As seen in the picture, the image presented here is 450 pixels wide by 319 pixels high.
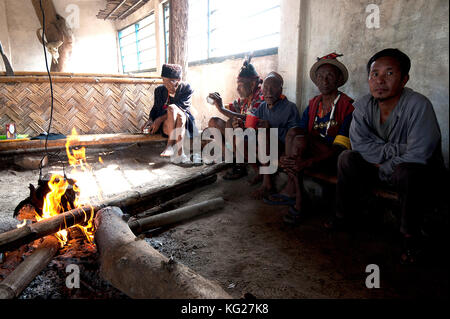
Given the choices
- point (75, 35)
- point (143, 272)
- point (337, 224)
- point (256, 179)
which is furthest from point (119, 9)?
point (143, 272)

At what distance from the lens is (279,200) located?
10.4 feet

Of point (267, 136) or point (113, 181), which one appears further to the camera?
point (113, 181)

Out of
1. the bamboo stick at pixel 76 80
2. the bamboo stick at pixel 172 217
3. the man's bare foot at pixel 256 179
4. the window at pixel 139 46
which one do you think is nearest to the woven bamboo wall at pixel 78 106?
the bamboo stick at pixel 76 80

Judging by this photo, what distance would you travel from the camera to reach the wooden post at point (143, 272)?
Answer: 130 cm

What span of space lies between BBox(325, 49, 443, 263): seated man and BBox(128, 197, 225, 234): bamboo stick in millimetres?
1184

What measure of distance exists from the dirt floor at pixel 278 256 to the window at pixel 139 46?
8.97m

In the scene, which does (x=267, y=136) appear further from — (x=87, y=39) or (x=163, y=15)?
(x=87, y=39)

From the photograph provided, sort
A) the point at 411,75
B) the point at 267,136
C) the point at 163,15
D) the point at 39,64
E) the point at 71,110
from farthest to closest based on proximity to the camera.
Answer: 1. the point at 39,64
2. the point at 163,15
3. the point at 71,110
4. the point at 267,136
5. the point at 411,75

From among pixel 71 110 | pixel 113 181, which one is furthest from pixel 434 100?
pixel 71 110

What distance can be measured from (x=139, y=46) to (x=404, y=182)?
1209 cm

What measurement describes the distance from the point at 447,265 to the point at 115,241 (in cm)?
224

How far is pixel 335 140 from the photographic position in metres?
2.72

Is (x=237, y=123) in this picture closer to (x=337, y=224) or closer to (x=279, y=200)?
(x=279, y=200)

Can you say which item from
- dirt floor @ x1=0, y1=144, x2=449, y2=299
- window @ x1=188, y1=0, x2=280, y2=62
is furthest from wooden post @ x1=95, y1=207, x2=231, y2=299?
window @ x1=188, y1=0, x2=280, y2=62
